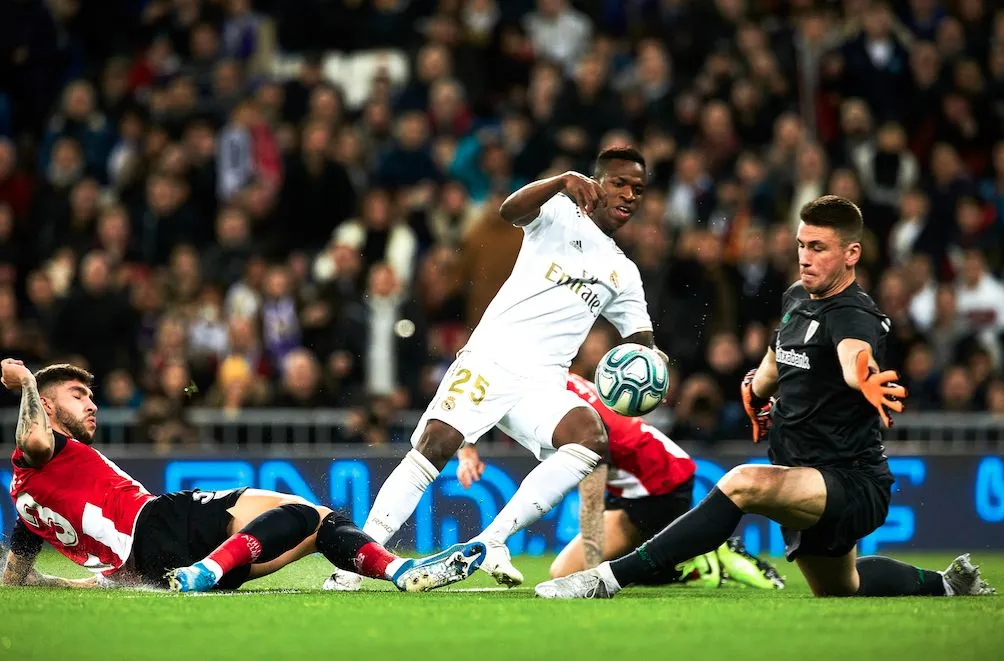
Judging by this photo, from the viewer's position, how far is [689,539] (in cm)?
694

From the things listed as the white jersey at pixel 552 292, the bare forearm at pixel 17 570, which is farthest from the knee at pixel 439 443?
the bare forearm at pixel 17 570

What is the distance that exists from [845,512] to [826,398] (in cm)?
52

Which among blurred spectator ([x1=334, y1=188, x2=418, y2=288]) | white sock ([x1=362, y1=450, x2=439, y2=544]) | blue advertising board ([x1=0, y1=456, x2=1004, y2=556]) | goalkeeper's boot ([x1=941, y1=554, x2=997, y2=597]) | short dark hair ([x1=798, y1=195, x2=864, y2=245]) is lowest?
blue advertising board ([x1=0, y1=456, x2=1004, y2=556])

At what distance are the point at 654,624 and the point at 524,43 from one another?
1090 cm

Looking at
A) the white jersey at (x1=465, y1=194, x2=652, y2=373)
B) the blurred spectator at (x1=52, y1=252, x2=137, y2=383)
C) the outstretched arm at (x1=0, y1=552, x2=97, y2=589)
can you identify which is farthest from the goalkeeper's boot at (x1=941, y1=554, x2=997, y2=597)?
Result: the blurred spectator at (x1=52, y1=252, x2=137, y2=383)

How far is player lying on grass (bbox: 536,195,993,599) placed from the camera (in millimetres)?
6949

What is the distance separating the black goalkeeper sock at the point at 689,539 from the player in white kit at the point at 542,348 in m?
0.80

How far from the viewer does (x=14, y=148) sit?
1578 centimetres

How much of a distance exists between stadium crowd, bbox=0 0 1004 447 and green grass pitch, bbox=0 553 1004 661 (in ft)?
15.0

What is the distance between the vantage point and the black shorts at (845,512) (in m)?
7.05

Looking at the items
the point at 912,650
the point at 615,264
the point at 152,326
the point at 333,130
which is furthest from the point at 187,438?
the point at 912,650

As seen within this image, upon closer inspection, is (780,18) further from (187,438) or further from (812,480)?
(812,480)

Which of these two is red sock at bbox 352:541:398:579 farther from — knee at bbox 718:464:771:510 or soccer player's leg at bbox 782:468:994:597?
soccer player's leg at bbox 782:468:994:597

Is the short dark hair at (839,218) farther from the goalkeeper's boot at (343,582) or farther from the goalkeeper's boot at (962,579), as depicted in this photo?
the goalkeeper's boot at (343,582)
